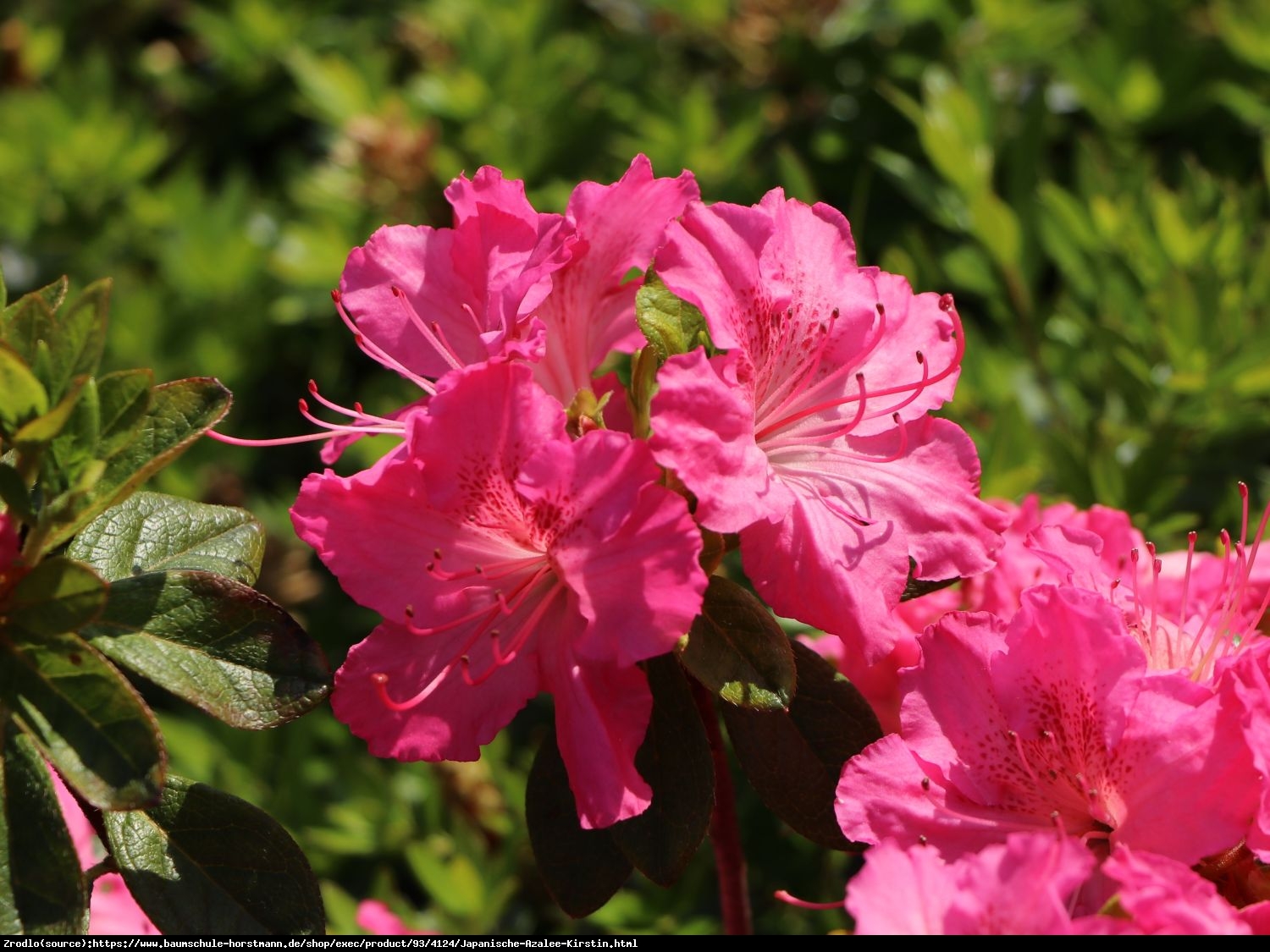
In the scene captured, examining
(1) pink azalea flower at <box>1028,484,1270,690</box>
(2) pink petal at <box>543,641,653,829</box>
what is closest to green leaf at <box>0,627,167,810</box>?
(2) pink petal at <box>543,641,653,829</box>

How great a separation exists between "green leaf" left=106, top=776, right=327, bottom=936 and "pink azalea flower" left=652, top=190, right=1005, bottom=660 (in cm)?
37

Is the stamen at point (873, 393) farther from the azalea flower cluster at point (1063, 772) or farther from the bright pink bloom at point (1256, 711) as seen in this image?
the bright pink bloom at point (1256, 711)

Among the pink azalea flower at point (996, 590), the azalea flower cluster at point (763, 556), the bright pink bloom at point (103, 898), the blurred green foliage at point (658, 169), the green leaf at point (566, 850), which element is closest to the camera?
the azalea flower cluster at point (763, 556)

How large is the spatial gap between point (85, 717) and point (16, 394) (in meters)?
0.19

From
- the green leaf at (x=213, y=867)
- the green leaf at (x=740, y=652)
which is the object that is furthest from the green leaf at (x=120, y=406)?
the green leaf at (x=740, y=652)

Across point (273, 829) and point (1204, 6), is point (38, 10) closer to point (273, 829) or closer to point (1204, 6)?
point (1204, 6)

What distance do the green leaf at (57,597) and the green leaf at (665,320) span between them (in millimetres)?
375

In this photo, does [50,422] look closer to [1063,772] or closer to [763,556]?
[763,556]

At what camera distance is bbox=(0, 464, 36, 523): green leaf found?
2.66 ft

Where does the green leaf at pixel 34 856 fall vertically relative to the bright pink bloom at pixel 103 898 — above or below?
above

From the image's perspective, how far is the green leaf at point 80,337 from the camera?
2.70ft

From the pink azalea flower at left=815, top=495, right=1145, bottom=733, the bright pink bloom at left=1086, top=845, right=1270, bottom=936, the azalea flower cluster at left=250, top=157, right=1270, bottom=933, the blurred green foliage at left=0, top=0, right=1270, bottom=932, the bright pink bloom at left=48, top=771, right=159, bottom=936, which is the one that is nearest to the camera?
the bright pink bloom at left=1086, top=845, right=1270, bottom=936

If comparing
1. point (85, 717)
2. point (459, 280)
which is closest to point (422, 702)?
point (85, 717)

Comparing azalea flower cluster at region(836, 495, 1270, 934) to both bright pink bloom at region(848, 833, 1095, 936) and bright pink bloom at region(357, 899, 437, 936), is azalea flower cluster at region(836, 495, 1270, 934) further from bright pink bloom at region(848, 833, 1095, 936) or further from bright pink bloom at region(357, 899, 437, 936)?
bright pink bloom at region(357, 899, 437, 936)
